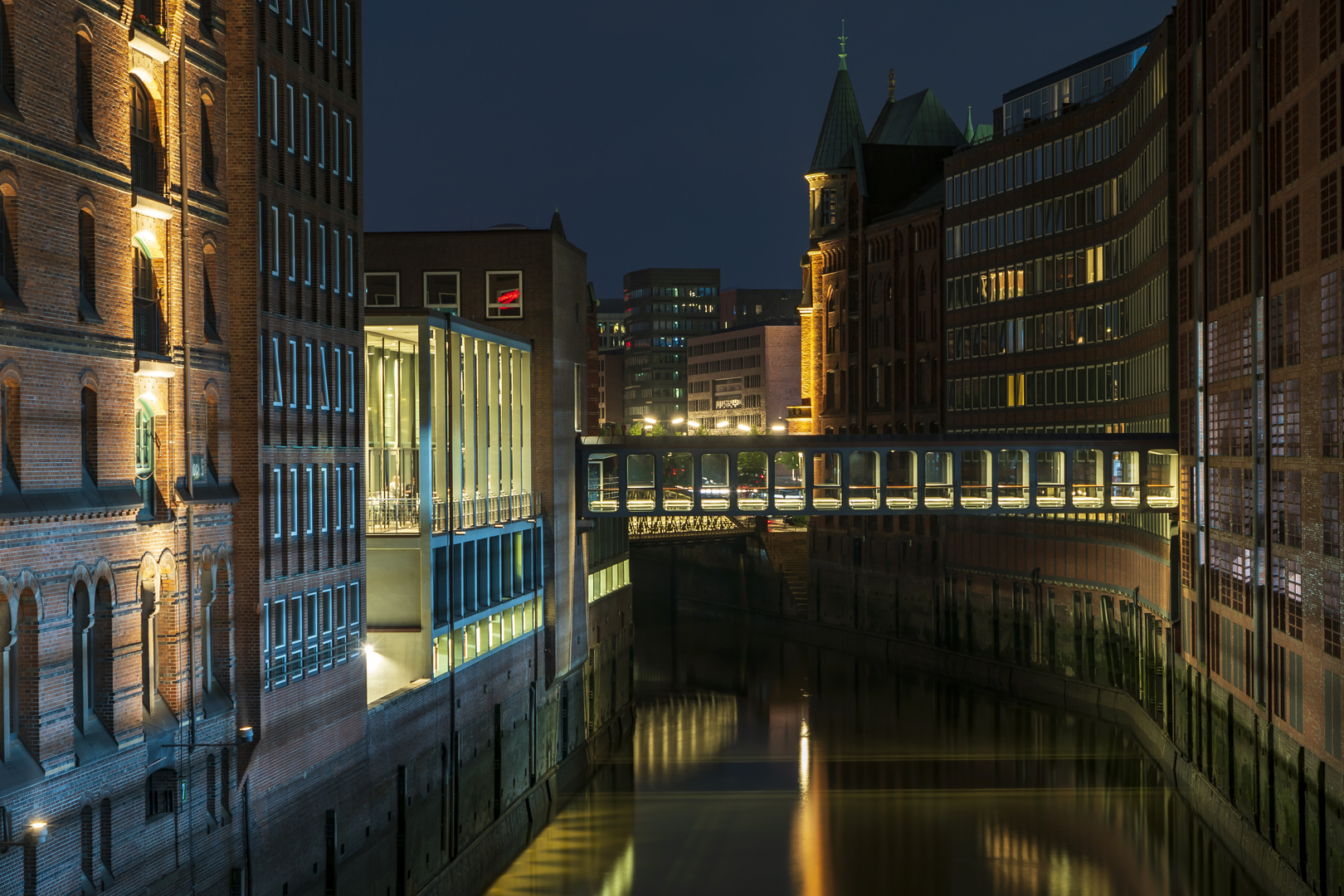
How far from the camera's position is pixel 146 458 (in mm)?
28641

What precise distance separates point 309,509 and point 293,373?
321cm

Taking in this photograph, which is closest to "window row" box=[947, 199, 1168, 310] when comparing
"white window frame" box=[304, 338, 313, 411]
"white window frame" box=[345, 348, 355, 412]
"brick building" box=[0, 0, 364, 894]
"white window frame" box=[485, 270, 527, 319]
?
"white window frame" box=[485, 270, 527, 319]

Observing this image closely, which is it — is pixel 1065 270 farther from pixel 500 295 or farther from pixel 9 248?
pixel 9 248

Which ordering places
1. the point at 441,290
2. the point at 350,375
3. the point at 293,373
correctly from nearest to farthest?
the point at 293,373 < the point at 350,375 < the point at 441,290

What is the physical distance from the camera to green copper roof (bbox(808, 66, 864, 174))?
376 feet

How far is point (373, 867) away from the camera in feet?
119

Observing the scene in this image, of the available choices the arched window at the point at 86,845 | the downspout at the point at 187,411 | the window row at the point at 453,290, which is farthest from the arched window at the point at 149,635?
the window row at the point at 453,290

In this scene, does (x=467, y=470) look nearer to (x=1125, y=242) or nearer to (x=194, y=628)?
(x=194, y=628)

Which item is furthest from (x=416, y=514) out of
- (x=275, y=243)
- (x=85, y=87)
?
(x=85, y=87)

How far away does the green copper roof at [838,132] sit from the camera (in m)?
114

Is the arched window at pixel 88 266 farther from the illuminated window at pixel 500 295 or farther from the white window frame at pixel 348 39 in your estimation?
the illuminated window at pixel 500 295

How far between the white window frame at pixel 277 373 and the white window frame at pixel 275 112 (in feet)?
14.2

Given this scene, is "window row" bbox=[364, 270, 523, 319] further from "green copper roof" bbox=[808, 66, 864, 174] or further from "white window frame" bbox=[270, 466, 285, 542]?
"green copper roof" bbox=[808, 66, 864, 174]

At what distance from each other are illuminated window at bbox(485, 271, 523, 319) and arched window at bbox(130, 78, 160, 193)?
87.5 ft
